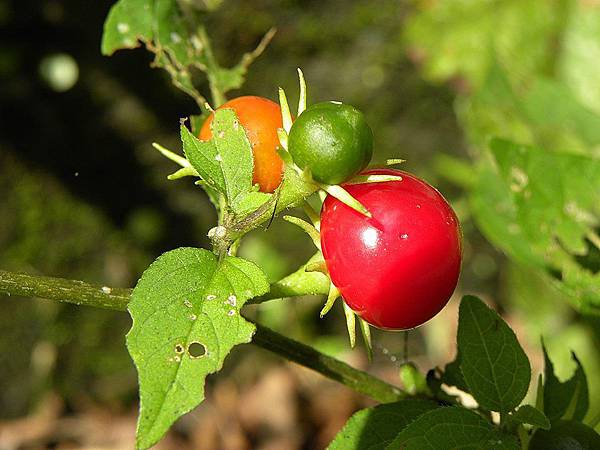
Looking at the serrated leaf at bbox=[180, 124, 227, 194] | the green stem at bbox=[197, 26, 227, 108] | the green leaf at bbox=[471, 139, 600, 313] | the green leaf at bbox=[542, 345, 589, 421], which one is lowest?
the green leaf at bbox=[471, 139, 600, 313]

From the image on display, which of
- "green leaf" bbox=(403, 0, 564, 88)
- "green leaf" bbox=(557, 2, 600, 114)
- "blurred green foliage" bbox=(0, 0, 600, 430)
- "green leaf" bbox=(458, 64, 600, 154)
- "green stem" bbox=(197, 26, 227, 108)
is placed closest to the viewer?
"green stem" bbox=(197, 26, 227, 108)

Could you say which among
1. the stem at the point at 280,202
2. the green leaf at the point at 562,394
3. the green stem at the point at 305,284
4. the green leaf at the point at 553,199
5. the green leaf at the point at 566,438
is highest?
the stem at the point at 280,202

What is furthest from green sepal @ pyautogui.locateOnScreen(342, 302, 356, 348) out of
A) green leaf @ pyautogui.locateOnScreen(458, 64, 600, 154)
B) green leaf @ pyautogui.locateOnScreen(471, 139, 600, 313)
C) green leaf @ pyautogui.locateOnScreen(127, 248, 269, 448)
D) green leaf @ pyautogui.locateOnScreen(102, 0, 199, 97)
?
green leaf @ pyautogui.locateOnScreen(458, 64, 600, 154)

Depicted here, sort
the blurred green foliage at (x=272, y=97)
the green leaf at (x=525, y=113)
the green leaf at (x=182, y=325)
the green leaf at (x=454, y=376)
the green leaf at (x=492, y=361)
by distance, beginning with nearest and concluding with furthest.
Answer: the green leaf at (x=182, y=325), the green leaf at (x=492, y=361), the green leaf at (x=454, y=376), the blurred green foliage at (x=272, y=97), the green leaf at (x=525, y=113)

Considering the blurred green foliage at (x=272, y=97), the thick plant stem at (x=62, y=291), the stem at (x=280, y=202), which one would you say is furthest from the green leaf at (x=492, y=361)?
the blurred green foliage at (x=272, y=97)

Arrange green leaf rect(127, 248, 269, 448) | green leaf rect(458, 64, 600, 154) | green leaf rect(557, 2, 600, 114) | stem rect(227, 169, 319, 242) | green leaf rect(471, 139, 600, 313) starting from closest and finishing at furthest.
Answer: green leaf rect(127, 248, 269, 448), stem rect(227, 169, 319, 242), green leaf rect(471, 139, 600, 313), green leaf rect(458, 64, 600, 154), green leaf rect(557, 2, 600, 114)

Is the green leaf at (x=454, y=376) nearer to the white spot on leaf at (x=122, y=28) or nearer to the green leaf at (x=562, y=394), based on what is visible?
the green leaf at (x=562, y=394)

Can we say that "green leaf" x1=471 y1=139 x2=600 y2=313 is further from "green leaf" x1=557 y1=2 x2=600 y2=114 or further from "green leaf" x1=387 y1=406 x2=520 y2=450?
"green leaf" x1=557 y1=2 x2=600 y2=114
